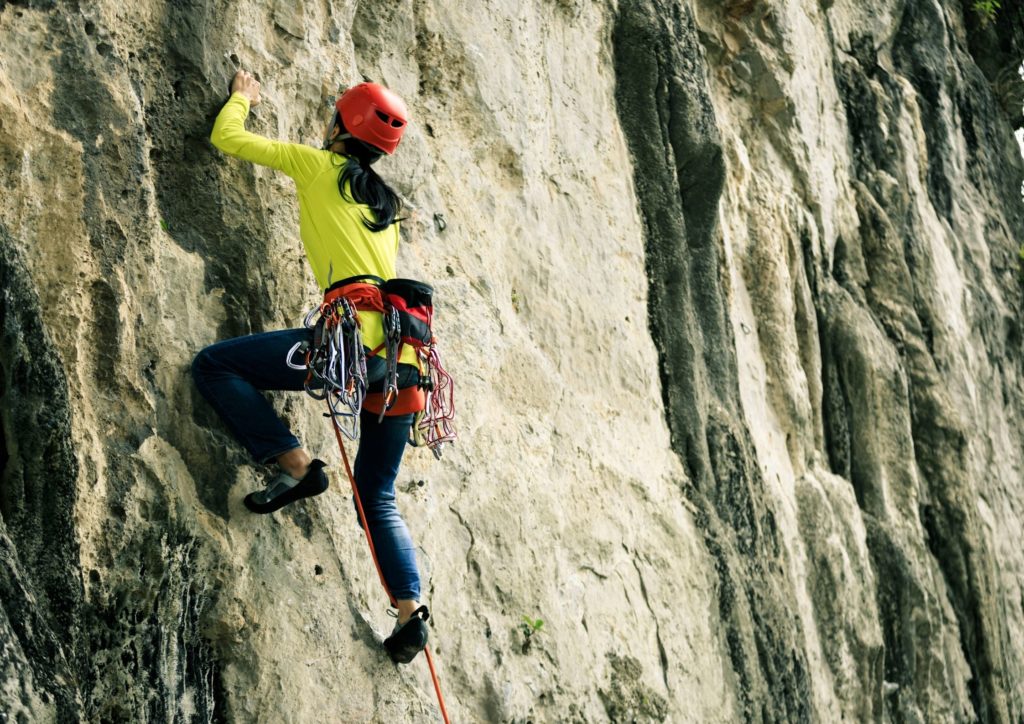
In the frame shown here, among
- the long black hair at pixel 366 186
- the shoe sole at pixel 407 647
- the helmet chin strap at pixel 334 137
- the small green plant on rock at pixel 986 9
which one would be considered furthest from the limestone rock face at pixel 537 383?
the small green plant on rock at pixel 986 9

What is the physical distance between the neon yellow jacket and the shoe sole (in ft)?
3.59

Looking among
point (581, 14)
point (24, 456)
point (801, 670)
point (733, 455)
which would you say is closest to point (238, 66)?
point (24, 456)

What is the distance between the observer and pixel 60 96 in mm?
4676

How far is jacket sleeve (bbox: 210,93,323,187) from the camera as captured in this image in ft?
15.9

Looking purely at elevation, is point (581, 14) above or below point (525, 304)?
above

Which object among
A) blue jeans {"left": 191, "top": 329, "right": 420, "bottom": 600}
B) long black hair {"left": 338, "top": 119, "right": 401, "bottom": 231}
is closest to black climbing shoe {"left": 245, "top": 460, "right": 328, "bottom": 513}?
blue jeans {"left": 191, "top": 329, "right": 420, "bottom": 600}

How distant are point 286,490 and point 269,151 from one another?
1.34 meters

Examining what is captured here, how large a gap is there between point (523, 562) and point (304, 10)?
2.98 m

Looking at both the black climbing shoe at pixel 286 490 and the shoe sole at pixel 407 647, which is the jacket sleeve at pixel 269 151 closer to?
the black climbing shoe at pixel 286 490

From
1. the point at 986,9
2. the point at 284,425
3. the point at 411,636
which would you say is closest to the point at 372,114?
the point at 284,425

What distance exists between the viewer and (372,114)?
4926mm

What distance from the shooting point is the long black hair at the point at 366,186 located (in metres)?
4.89

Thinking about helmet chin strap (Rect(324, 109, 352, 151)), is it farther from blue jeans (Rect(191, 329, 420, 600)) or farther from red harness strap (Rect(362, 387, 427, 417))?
red harness strap (Rect(362, 387, 427, 417))

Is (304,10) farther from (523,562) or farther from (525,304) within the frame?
(523,562)
